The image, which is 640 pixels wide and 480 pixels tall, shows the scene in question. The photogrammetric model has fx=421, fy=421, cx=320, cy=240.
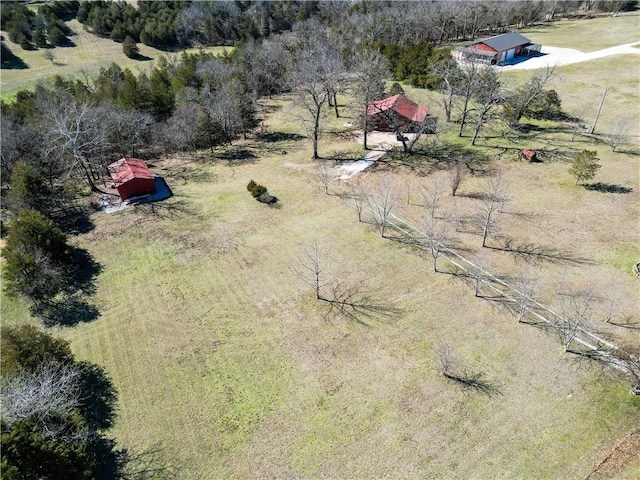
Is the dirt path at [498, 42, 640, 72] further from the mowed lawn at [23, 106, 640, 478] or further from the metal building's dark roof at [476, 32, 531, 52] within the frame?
the mowed lawn at [23, 106, 640, 478]

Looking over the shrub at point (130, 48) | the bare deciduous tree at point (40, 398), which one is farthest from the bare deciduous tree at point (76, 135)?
the shrub at point (130, 48)

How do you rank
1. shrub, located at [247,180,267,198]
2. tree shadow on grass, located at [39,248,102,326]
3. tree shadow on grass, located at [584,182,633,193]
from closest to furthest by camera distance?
tree shadow on grass, located at [39,248,102,326] < tree shadow on grass, located at [584,182,633,193] < shrub, located at [247,180,267,198]

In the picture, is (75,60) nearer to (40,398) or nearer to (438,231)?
(438,231)

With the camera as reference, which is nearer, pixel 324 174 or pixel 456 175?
pixel 456 175

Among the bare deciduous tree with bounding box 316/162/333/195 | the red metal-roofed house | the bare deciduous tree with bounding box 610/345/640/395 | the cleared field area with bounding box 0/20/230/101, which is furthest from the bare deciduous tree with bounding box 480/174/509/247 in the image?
the cleared field area with bounding box 0/20/230/101

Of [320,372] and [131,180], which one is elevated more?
[131,180]

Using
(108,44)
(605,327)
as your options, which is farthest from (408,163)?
(108,44)

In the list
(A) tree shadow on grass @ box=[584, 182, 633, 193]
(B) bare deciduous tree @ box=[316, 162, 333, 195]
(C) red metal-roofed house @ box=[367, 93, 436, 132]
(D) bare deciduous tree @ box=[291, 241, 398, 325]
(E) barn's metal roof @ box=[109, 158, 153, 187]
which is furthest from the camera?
(C) red metal-roofed house @ box=[367, 93, 436, 132]

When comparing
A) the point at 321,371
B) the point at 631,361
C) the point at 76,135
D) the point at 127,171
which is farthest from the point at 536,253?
the point at 76,135
